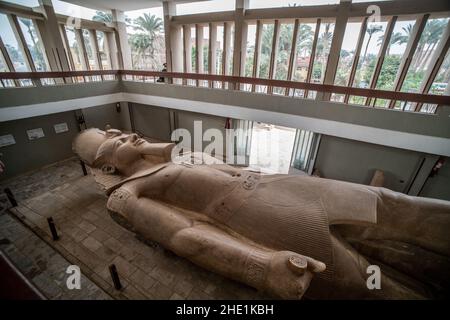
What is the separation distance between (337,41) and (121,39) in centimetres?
1038

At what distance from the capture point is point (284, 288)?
68.2 inches

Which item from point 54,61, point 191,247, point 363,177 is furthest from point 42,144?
point 363,177

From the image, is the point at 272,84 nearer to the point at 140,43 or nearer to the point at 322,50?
the point at 322,50

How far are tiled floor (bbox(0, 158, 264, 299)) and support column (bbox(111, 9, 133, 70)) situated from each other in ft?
29.0

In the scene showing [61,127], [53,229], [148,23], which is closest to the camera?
[53,229]

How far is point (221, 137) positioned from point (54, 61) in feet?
24.5

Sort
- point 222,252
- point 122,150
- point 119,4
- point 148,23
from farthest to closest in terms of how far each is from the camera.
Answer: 1. point 148,23
2. point 119,4
3. point 122,150
4. point 222,252

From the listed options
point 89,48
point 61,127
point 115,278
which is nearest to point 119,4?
point 89,48

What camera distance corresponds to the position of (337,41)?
5.59m

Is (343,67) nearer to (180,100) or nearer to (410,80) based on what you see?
(410,80)

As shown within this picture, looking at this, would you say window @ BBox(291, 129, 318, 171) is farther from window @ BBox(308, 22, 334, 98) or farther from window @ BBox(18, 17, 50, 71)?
window @ BBox(18, 17, 50, 71)

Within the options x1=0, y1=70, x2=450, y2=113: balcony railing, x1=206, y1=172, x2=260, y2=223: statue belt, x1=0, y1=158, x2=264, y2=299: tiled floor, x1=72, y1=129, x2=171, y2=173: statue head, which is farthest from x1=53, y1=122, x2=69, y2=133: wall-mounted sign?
x1=206, y1=172, x2=260, y2=223: statue belt

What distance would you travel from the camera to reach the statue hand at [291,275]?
1.69m
